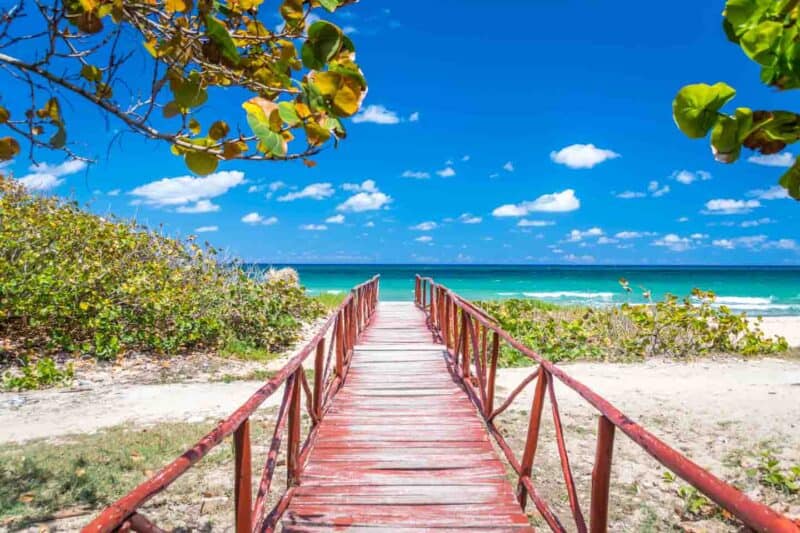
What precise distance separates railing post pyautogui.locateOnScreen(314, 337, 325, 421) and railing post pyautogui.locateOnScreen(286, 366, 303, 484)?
32.9 inches

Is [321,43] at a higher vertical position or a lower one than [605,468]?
higher

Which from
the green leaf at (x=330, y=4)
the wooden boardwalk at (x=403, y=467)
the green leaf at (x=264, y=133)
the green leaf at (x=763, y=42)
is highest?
the green leaf at (x=330, y=4)

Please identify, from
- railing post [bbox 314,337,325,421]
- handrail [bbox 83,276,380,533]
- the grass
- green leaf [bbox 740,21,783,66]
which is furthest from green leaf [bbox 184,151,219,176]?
the grass

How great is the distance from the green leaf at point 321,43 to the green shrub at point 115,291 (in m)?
9.06

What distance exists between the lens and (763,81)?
40.3 inches

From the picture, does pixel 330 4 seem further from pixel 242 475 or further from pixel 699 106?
pixel 242 475

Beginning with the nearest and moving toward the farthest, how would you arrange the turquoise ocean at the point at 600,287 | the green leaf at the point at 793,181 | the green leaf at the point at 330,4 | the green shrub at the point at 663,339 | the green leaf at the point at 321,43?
the green leaf at the point at 793,181
the green leaf at the point at 321,43
the green leaf at the point at 330,4
the green shrub at the point at 663,339
the turquoise ocean at the point at 600,287

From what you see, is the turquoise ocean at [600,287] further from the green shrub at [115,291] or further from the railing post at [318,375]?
the railing post at [318,375]

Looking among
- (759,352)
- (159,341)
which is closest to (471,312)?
(159,341)

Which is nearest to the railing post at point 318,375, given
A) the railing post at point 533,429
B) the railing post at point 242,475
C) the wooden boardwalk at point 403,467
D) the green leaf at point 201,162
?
the wooden boardwalk at point 403,467

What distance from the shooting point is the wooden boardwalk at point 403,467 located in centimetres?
303

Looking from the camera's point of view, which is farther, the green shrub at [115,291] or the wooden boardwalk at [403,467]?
the green shrub at [115,291]

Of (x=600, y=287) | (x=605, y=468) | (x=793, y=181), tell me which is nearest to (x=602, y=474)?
(x=605, y=468)

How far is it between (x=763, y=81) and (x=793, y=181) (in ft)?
0.88
